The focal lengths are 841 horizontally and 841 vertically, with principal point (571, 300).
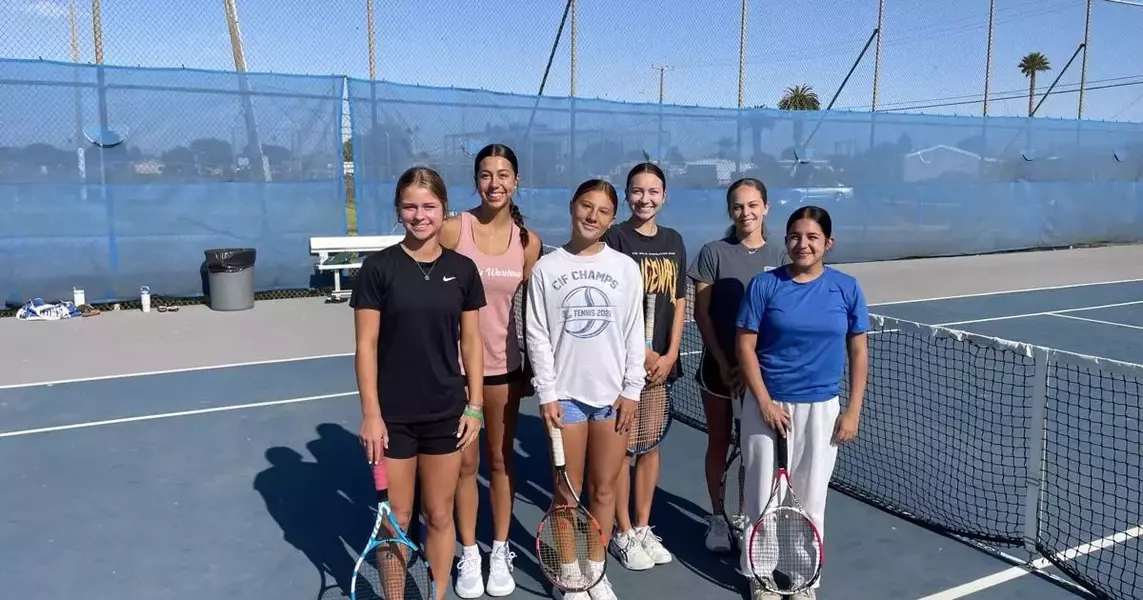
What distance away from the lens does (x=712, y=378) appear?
3.67 meters

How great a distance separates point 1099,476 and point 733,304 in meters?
2.55

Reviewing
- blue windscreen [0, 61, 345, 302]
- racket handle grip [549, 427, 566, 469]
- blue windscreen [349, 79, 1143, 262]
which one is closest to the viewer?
racket handle grip [549, 427, 566, 469]

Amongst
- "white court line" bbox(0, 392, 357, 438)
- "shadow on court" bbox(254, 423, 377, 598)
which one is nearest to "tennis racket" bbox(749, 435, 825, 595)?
"shadow on court" bbox(254, 423, 377, 598)

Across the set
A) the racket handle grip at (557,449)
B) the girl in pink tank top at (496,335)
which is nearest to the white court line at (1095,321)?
the girl in pink tank top at (496,335)

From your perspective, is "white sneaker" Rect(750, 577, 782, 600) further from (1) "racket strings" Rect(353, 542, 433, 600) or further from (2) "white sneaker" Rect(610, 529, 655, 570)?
(1) "racket strings" Rect(353, 542, 433, 600)

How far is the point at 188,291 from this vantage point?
33.0 ft

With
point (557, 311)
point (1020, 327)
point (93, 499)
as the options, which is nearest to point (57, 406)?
point (93, 499)

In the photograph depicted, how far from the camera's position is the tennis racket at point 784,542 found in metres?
3.15

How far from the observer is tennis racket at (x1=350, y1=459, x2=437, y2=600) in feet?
9.20

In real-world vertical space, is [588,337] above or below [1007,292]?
above

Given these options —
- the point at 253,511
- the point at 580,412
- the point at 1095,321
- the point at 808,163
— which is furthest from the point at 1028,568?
the point at 808,163

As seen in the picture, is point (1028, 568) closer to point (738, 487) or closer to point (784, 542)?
point (784, 542)

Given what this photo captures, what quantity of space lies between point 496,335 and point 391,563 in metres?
0.90

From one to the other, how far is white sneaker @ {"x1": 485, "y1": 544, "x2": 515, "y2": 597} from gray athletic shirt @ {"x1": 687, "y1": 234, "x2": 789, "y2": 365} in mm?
1230
